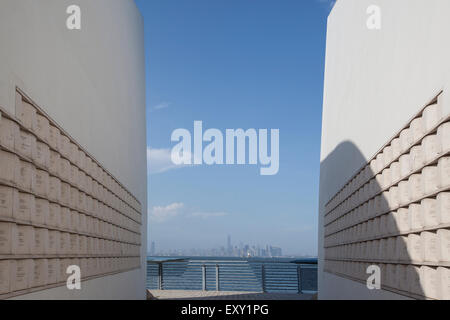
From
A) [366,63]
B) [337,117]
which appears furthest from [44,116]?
[337,117]

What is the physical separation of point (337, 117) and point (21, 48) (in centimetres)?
731

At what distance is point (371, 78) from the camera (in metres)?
6.88

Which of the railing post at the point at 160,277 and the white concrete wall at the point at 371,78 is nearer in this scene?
the white concrete wall at the point at 371,78

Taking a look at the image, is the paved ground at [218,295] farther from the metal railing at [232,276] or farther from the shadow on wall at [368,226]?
the shadow on wall at [368,226]

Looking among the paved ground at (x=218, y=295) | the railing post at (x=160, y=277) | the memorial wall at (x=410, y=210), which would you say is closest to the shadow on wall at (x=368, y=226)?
the memorial wall at (x=410, y=210)

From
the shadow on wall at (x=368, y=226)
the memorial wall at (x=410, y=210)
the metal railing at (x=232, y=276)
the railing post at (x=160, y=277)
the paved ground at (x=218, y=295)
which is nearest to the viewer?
the memorial wall at (x=410, y=210)

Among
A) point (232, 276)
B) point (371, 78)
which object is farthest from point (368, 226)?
point (232, 276)

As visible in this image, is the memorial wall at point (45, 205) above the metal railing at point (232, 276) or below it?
above

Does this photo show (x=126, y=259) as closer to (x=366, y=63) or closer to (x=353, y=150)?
(x=353, y=150)

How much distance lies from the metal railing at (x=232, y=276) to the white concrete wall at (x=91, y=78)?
7.29 feet

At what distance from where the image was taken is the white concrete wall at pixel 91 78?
14.1 feet

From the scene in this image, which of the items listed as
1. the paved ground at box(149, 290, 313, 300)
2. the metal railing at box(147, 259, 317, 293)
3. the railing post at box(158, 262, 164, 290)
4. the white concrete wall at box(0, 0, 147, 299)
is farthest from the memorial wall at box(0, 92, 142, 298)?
the metal railing at box(147, 259, 317, 293)

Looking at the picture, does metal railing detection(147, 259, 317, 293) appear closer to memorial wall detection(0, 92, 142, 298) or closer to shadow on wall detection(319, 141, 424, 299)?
shadow on wall detection(319, 141, 424, 299)

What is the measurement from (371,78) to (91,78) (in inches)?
152
